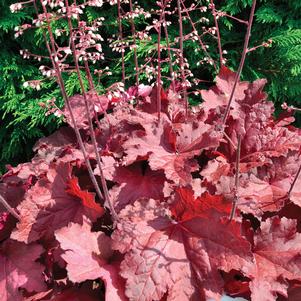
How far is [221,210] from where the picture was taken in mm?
1577

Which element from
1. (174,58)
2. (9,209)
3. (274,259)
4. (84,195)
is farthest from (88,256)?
(174,58)

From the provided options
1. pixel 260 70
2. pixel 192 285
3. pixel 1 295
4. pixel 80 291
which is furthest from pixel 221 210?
pixel 260 70

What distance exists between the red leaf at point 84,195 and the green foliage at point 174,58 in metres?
1.53

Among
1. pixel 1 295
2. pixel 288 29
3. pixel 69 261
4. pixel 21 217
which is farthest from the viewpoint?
pixel 288 29

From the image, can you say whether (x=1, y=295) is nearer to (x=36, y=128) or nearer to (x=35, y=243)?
(x=35, y=243)

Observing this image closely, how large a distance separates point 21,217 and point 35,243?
0.36ft

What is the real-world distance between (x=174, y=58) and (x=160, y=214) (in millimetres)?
1947

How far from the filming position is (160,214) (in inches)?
65.1

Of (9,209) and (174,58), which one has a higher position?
(9,209)

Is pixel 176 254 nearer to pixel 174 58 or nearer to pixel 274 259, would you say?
pixel 274 259

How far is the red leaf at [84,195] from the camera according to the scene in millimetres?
1646

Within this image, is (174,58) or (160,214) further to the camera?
(174,58)

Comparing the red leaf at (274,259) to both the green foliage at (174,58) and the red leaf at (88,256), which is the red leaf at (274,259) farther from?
the green foliage at (174,58)

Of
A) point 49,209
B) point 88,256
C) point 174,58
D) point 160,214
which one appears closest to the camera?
Answer: point 88,256
